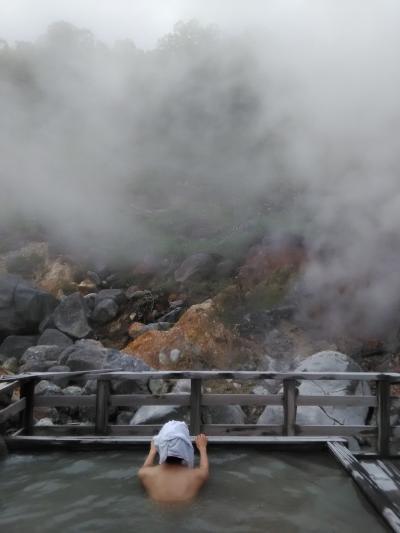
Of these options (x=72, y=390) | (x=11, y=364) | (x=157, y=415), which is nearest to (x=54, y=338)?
(x=11, y=364)

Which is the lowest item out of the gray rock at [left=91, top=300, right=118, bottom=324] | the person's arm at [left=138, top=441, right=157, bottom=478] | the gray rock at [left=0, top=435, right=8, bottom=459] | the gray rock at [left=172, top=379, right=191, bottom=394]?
the gray rock at [left=172, top=379, right=191, bottom=394]

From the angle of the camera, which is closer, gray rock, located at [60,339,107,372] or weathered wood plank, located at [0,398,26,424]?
weathered wood plank, located at [0,398,26,424]

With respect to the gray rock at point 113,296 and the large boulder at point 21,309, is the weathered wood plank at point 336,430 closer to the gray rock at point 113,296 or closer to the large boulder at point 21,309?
the gray rock at point 113,296

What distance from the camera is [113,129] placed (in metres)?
20.2

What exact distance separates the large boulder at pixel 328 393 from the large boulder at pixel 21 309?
6671 mm

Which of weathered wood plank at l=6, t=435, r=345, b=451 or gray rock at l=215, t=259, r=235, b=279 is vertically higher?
gray rock at l=215, t=259, r=235, b=279

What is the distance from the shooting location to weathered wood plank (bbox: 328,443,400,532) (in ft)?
7.07

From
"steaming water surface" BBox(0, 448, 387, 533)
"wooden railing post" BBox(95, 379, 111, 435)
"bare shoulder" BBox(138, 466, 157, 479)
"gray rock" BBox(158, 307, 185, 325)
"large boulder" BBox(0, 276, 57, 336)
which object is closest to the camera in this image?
"steaming water surface" BBox(0, 448, 387, 533)

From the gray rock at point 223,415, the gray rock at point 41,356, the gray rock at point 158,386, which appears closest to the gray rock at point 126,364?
the gray rock at point 158,386

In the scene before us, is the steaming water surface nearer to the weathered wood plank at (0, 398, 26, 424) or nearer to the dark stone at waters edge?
the weathered wood plank at (0, 398, 26, 424)

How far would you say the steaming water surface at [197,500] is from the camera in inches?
94.9

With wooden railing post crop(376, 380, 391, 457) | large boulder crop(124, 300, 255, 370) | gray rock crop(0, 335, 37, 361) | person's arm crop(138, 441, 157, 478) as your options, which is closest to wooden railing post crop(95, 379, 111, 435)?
person's arm crop(138, 441, 157, 478)

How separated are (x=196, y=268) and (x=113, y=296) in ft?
7.00

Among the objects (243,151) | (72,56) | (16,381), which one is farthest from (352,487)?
(72,56)
